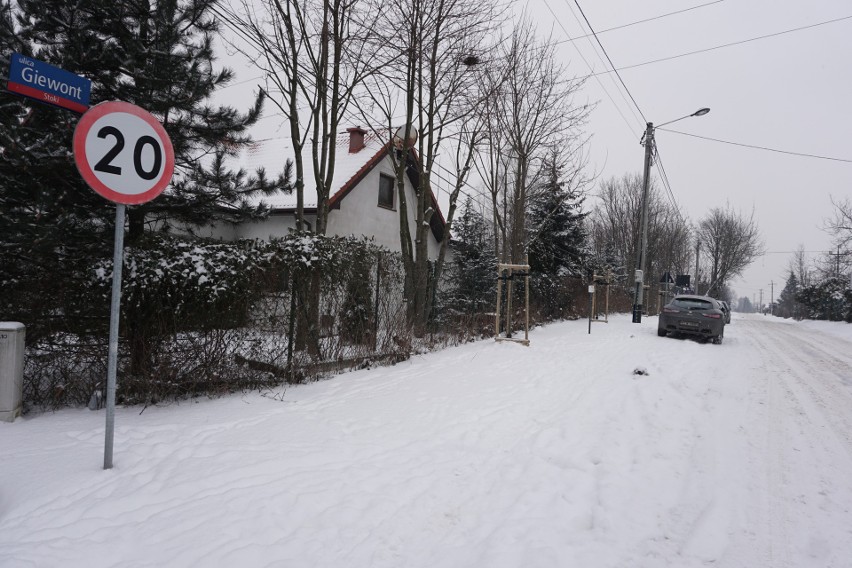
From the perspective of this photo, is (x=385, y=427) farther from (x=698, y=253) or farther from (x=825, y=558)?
(x=698, y=253)

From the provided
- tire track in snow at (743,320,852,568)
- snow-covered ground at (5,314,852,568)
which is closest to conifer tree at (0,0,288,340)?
snow-covered ground at (5,314,852,568)

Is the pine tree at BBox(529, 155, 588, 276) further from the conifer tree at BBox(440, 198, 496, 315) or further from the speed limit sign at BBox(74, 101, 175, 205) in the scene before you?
the speed limit sign at BBox(74, 101, 175, 205)

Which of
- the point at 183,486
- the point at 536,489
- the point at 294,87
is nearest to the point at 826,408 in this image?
the point at 536,489

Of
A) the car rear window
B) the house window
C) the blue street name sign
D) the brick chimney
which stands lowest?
the car rear window

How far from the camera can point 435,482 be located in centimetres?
356

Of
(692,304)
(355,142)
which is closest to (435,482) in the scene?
(692,304)

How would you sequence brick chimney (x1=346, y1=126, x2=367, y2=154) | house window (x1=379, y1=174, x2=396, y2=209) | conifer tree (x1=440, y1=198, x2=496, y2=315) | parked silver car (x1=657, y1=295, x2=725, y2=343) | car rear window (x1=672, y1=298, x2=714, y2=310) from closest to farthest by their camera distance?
conifer tree (x1=440, y1=198, x2=496, y2=315) → parked silver car (x1=657, y1=295, x2=725, y2=343) → car rear window (x1=672, y1=298, x2=714, y2=310) → brick chimney (x1=346, y1=126, x2=367, y2=154) → house window (x1=379, y1=174, x2=396, y2=209)

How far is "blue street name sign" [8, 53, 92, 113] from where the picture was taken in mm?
3096

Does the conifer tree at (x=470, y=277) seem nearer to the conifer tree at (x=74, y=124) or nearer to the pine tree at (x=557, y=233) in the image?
the pine tree at (x=557, y=233)

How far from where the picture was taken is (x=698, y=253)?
51.2m

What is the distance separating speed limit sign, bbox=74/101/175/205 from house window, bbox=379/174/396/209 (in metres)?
13.2

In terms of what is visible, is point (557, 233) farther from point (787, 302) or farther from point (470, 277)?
point (787, 302)

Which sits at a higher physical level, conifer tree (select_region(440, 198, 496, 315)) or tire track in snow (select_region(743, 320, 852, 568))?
conifer tree (select_region(440, 198, 496, 315))

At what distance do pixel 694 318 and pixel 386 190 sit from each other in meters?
11.2
